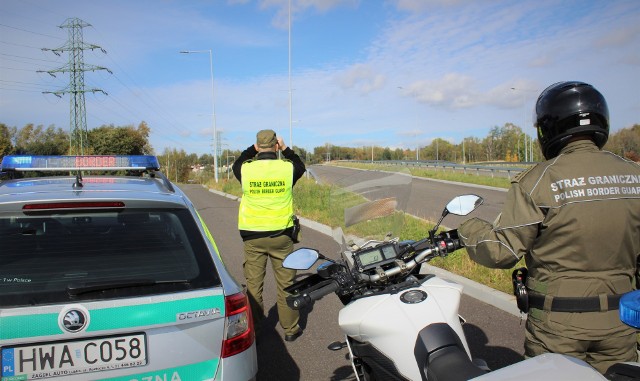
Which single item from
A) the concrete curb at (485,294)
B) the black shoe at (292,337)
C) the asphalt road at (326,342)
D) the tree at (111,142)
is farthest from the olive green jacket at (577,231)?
the tree at (111,142)

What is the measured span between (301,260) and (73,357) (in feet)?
3.59

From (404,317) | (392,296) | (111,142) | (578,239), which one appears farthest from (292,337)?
(111,142)

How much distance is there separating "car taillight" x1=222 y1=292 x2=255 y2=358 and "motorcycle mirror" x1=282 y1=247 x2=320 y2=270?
1.32 ft

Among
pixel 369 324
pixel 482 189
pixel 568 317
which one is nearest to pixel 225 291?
pixel 369 324

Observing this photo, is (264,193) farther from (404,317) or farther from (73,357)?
(404,317)

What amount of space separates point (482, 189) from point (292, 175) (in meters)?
19.4

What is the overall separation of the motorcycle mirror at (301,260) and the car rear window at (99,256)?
1.41 ft

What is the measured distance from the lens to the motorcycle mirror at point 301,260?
2.29 m

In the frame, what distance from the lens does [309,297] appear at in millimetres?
2297

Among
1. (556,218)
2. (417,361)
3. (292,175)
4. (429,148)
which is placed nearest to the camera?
(417,361)

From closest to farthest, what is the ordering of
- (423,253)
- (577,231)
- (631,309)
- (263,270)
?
(631,309) → (577,231) → (423,253) → (263,270)

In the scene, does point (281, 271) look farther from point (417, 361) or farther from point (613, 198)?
point (613, 198)

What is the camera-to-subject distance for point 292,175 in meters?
4.75

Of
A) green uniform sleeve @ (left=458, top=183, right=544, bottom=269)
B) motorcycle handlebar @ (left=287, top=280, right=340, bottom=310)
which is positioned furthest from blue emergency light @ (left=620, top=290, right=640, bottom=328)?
motorcycle handlebar @ (left=287, top=280, right=340, bottom=310)
